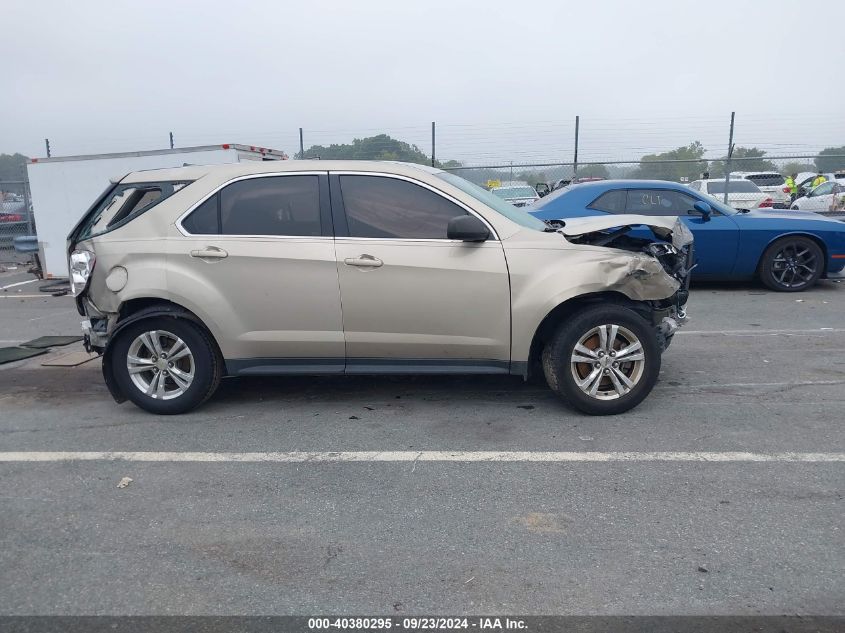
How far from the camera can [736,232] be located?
30.7 ft

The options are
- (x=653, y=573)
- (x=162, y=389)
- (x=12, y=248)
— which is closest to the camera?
(x=653, y=573)

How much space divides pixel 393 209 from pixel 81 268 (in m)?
2.30

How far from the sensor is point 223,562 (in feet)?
10.5

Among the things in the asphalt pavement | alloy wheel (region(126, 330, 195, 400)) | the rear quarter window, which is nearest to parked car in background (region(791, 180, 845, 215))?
the asphalt pavement

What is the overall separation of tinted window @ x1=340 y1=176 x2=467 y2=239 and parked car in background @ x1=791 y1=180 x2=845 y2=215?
59.4ft

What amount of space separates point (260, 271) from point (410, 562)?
247cm

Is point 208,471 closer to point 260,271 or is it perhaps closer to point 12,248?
point 260,271

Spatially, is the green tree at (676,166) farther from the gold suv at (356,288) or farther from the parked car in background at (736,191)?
the gold suv at (356,288)

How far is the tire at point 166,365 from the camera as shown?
16.3 ft

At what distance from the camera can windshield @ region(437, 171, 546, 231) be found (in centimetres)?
508

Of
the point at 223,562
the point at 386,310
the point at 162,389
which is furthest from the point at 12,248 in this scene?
the point at 223,562

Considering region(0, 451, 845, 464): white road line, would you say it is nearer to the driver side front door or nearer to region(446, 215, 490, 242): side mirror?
the driver side front door

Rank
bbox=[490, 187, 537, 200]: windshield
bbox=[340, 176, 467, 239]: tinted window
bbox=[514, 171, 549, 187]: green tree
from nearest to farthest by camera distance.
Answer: bbox=[340, 176, 467, 239]: tinted window → bbox=[514, 171, 549, 187]: green tree → bbox=[490, 187, 537, 200]: windshield

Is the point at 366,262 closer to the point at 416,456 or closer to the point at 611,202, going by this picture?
the point at 416,456
